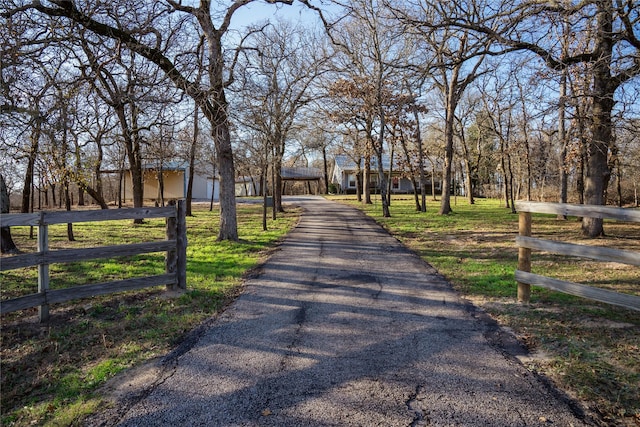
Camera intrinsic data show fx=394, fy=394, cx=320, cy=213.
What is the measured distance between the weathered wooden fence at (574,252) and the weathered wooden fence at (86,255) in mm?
5165

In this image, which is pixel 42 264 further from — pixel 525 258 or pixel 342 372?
pixel 525 258

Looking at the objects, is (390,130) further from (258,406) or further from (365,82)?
(258,406)

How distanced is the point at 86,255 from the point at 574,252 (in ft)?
20.5

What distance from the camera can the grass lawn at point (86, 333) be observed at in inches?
129

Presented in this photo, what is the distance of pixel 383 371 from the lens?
3.45 m

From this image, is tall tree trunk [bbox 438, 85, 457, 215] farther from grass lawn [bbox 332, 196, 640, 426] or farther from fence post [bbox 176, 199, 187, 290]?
fence post [bbox 176, 199, 187, 290]

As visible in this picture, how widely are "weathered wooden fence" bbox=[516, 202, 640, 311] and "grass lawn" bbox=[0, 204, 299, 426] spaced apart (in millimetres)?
4366

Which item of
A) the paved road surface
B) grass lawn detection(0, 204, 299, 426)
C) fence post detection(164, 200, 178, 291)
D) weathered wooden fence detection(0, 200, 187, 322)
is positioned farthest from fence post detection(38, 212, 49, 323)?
the paved road surface

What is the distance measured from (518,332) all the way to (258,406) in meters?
3.15

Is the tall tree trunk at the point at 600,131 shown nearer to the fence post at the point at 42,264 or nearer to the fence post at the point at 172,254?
the fence post at the point at 172,254

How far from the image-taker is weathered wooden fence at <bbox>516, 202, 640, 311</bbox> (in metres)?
4.13

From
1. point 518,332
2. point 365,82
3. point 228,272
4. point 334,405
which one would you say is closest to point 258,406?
point 334,405

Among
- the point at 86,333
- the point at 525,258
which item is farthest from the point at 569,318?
the point at 86,333

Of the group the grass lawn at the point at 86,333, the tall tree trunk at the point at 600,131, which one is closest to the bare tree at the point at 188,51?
the grass lawn at the point at 86,333
